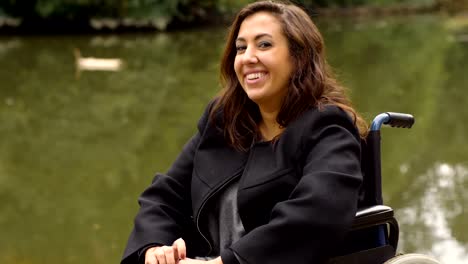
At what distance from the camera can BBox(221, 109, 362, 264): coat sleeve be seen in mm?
2025

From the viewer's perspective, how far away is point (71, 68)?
12.2 meters

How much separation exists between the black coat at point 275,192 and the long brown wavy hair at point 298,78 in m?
0.04

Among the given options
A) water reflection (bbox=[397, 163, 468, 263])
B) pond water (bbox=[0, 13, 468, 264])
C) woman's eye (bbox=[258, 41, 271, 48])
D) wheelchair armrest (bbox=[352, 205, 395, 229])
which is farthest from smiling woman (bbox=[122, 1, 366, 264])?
water reflection (bbox=[397, 163, 468, 263])

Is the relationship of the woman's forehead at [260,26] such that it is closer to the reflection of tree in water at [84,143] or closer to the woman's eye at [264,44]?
the woman's eye at [264,44]

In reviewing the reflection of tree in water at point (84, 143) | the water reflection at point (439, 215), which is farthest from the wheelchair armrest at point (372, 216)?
the reflection of tree in water at point (84, 143)

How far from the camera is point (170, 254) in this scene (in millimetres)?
2195

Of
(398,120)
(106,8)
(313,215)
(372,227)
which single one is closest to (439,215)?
(398,120)

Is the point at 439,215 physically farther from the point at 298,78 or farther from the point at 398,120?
the point at 298,78

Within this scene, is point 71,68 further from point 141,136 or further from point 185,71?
point 141,136

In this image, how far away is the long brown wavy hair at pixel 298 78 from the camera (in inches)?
87.4

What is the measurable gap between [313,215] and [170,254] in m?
0.43

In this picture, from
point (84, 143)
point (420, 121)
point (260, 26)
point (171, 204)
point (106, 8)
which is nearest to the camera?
point (260, 26)

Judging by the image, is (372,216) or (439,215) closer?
(372,216)

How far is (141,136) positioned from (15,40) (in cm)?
1136
